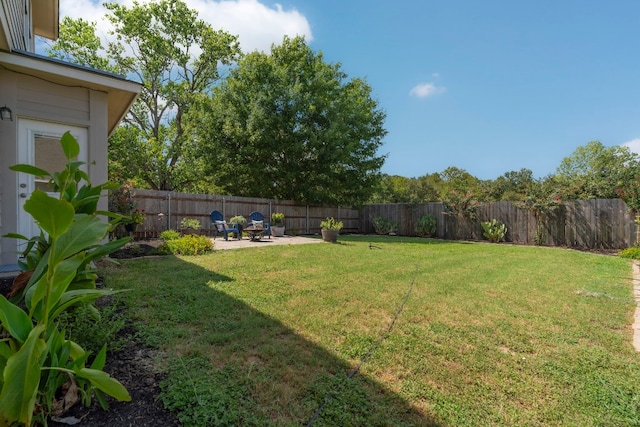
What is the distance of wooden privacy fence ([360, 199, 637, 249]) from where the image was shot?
33.8 ft

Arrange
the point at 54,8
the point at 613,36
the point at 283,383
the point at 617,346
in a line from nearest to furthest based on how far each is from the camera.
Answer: the point at 283,383, the point at 617,346, the point at 54,8, the point at 613,36

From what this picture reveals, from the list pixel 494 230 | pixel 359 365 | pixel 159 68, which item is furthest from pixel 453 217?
pixel 159 68

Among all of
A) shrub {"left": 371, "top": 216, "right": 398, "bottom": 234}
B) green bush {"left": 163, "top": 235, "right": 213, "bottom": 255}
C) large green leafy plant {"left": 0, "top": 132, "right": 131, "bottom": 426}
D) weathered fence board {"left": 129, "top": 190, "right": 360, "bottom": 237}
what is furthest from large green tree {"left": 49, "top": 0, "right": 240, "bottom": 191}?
large green leafy plant {"left": 0, "top": 132, "right": 131, "bottom": 426}

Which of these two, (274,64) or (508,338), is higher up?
(274,64)

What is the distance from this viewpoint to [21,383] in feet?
3.23

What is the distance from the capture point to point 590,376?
2.12 m

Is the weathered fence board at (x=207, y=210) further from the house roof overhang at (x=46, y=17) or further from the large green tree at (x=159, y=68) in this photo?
the large green tree at (x=159, y=68)

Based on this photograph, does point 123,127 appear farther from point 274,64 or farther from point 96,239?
point 96,239

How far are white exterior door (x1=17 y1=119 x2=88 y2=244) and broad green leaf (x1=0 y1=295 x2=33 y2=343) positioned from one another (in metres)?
3.99

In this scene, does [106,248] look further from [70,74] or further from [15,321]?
[70,74]

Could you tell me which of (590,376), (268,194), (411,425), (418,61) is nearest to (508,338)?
(590,376)

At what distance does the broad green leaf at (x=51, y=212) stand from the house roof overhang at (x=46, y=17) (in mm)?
9831

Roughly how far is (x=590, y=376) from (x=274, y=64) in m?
16.9

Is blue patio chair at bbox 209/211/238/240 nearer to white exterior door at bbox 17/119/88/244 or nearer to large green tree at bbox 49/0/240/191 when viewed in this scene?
white exterior door at bbox 17/119/88/244
